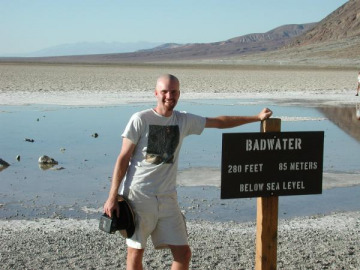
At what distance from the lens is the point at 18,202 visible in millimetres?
7707

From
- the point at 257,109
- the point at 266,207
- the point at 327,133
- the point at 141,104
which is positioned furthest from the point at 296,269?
the point at 141,104

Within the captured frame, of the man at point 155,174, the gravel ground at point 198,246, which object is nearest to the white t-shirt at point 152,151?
the man at point 155,174

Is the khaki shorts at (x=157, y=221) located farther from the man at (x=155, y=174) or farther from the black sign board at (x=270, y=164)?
the black sign board at (x=270, y=164)

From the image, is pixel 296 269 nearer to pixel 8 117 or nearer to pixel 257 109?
pixel 8 117

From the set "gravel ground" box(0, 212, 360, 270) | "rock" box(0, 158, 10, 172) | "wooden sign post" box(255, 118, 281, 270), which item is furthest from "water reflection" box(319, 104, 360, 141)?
"wooden sign post" box(255, 118, 281, 270)

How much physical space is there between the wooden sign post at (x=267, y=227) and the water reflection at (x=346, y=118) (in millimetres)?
9135

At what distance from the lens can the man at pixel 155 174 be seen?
413cm

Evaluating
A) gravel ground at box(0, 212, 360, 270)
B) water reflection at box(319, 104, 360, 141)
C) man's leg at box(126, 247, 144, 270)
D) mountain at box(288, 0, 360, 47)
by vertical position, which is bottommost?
water reflection at box(319, 104, 360, 141)

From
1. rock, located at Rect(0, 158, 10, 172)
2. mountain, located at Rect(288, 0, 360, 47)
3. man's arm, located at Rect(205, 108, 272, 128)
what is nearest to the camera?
man's arm, located at Rect(205, 108, 272, 128)

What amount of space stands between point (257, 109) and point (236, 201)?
39.0 feet

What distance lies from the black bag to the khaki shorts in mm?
39

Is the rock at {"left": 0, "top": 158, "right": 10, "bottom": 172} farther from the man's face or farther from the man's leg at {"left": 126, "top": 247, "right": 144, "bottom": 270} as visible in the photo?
the man's face

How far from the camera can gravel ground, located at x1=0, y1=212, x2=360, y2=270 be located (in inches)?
215

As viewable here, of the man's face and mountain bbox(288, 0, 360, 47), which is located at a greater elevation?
mountain bbox(288, 0, 360, 47)
